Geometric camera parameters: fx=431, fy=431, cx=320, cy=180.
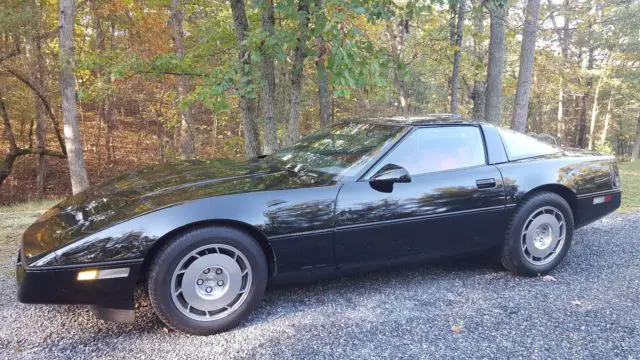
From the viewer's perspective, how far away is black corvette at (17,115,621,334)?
2.46 meters

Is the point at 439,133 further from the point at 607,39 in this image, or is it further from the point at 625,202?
the point at 607,39

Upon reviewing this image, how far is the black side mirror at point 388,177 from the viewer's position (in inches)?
117

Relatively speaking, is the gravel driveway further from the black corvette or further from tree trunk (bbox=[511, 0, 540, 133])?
tree trunk (bbox=[511, 0, 540, 133])

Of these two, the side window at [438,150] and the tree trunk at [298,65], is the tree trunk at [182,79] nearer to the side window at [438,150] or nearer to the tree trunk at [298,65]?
the tree trunk at [298,65]

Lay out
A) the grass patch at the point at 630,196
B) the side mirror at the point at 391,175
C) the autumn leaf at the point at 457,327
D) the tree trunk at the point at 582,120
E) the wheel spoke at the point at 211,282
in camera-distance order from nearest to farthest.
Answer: the wheel spoke at the point at 211,282, the autumn leaf at the point at 457,327, the side mirror at the point at 391,175, the grass patch at the point at 630,196, the tree trunk at the point at 582,120

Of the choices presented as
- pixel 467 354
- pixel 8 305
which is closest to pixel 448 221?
pixel 467 354

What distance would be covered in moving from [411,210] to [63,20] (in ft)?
23.2

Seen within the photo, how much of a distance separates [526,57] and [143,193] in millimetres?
8413

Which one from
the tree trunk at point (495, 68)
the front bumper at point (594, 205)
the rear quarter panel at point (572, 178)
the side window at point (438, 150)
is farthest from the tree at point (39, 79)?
the front bumper at point (594, 205)

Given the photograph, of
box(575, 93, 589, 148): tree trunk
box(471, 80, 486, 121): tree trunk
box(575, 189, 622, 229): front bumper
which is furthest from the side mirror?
box(575, 93, 589, 148): tree trunk

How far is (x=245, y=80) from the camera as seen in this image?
5.08m

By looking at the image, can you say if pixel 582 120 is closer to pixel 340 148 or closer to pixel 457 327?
pixel 340 148

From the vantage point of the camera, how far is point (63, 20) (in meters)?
7.23

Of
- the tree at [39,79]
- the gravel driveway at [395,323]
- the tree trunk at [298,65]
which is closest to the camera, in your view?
the gravel driveway at [395,323]
